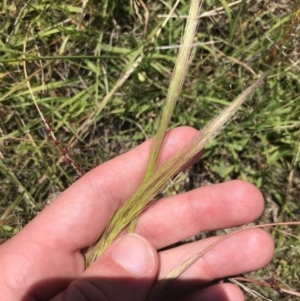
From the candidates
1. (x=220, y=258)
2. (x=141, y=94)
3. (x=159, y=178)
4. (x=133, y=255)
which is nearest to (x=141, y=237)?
(x=133, y=255)

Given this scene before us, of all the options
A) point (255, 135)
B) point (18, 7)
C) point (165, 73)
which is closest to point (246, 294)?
point (255, 135)

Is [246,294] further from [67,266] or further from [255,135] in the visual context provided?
[67,266]

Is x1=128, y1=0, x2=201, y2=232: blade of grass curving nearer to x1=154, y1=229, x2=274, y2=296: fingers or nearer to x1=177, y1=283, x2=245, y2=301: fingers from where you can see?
x1=154, y1=229, x2=274, y2=296: fingers

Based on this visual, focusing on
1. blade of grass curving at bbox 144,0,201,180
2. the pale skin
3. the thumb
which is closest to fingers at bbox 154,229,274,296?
the pale skin

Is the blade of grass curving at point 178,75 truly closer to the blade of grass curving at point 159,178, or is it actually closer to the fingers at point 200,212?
the blade of grass curving at point 159,178

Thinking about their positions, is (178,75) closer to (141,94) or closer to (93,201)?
(93,201)

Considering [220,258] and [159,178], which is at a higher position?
[159,178]

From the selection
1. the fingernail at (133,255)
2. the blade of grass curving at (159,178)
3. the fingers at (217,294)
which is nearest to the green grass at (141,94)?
the fingers at (217,294)
